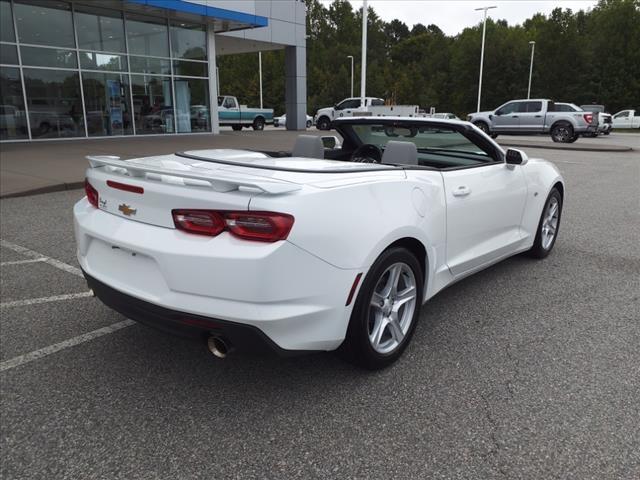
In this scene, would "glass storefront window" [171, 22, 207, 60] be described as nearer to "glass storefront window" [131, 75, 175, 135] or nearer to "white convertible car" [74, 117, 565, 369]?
"glass storefront window" [131, 75, 175, 135]

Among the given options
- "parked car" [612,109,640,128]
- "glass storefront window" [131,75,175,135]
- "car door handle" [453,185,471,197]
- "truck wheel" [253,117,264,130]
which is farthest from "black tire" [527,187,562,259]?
"parked car" [612,109,640,128]

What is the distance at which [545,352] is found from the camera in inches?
129

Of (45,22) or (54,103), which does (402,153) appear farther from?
(45,22)

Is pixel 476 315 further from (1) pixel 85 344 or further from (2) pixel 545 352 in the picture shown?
(1) pixel 85 344

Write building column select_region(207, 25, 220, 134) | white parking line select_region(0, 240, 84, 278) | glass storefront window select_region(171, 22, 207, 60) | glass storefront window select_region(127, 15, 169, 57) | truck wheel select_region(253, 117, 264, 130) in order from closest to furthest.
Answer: white parking line select_region(0, 240, 84, 278) < glass storefront window select_region(127, 15, 169, 57) < glass storefront window select_region(171, 22, 207, 60) < building column select_region(207, 25, 220, 134) < truck wheel select_region(253, 117, 264, 130)

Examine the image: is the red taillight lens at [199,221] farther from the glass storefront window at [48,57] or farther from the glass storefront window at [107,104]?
the glass storefront window at [107,104]

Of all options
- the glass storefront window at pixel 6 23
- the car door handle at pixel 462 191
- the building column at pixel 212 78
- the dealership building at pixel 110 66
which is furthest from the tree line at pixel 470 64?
the car door handle at pixel 462 191

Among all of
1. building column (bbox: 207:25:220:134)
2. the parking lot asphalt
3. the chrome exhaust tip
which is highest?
building column (bbox: 207:25:220:134)

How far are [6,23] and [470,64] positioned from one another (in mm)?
61724

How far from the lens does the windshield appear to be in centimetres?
418

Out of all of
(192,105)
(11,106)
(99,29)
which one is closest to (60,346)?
(11,106)

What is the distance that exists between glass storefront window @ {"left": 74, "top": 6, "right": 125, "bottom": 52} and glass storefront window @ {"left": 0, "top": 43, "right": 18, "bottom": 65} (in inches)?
88.1

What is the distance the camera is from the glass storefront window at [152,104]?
20.5 meters

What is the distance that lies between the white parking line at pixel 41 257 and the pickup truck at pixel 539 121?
2199cm
